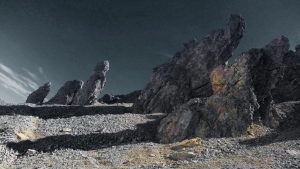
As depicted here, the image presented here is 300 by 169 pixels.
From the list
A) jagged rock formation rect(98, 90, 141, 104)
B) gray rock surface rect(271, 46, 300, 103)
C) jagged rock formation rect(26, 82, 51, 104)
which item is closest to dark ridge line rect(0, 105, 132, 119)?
gray rock surface rect(271, 46, 300, 103)

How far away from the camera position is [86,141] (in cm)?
7081

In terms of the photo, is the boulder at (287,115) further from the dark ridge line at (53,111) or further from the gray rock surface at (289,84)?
the dark ridge line at (53,111)

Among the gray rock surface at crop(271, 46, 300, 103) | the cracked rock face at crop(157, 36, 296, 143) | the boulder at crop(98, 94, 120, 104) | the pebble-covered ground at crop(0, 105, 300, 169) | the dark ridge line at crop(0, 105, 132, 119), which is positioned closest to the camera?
the pebble-covered ground at crop(0, 105, 300, 169)

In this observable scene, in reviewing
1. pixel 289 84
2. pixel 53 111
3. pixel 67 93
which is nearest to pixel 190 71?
pixel 289 84

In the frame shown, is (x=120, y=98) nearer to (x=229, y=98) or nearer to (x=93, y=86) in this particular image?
(x=93, y=86)

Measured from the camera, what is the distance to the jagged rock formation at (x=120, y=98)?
151 meters

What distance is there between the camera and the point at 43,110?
101 metres

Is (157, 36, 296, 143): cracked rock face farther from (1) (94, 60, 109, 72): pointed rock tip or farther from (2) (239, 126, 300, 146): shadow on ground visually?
(1) (94, 60, 109, 72): pointed rock tip

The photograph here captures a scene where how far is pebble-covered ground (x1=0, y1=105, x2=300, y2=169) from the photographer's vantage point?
51031mm

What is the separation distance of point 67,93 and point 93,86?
1369 cm

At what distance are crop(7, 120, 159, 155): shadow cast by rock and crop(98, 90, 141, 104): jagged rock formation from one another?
248 ft

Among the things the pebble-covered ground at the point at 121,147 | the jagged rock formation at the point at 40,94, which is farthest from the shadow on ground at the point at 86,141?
the jagged rock formation at the point at 40,94

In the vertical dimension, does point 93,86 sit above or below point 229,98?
above

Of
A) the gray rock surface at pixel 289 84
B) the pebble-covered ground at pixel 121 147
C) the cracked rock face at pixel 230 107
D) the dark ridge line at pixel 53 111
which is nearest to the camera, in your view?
the pebble-covered ground at pixel 121 147
